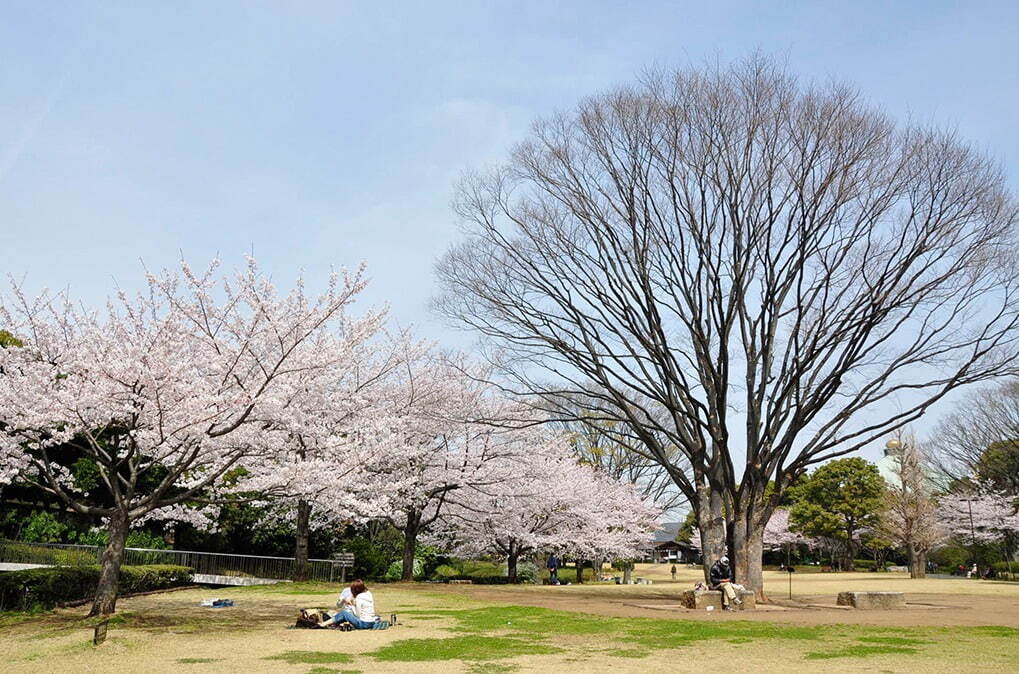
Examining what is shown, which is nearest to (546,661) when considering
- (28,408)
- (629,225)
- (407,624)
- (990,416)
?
(407,624)

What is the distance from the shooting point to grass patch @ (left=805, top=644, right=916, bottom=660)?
9562mm

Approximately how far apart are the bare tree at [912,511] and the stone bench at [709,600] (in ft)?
102

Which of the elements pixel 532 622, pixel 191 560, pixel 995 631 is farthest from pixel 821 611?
pixel 191 560

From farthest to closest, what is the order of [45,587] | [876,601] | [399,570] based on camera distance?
[399,570], [876,601], [45,587]

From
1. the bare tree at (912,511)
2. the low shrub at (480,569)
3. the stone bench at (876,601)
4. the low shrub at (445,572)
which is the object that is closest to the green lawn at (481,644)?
the stone bench at (876,601)

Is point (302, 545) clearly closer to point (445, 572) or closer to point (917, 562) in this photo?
point (445, 572)

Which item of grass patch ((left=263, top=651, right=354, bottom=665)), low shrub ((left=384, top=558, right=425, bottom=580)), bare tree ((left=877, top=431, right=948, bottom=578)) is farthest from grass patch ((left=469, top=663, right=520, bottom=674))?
bare tree ((left=877, top=431, right=948, bottom=578))

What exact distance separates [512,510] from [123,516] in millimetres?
18493

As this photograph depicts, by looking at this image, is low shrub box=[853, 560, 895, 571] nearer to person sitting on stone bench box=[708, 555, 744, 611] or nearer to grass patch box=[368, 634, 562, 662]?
person sitting on stone bench box=[708, 555, 744, 611]

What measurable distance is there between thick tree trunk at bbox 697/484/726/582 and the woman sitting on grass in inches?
420

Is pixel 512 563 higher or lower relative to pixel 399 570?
higher

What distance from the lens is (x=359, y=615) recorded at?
12.2 meters

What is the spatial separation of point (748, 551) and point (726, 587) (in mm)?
2954

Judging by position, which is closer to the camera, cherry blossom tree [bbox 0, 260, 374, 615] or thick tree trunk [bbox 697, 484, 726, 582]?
cherry blossom tree [bbox 0, 260, 374, 615]
